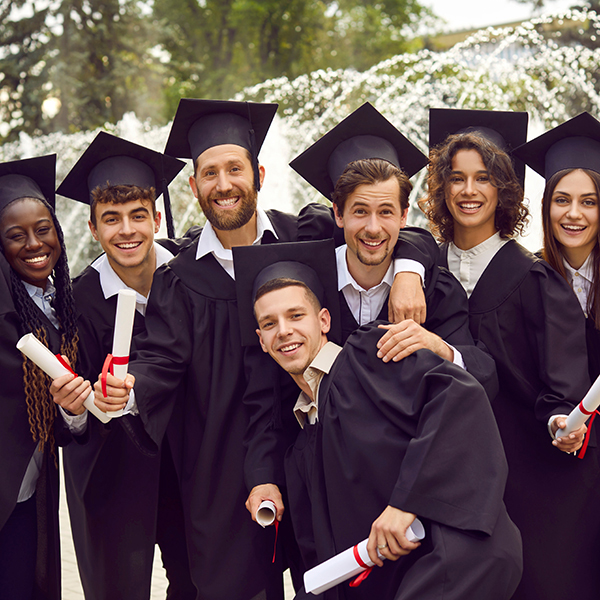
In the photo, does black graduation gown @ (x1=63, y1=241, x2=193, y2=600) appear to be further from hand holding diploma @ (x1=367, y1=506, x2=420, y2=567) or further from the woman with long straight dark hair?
the woman with long straight dark hair

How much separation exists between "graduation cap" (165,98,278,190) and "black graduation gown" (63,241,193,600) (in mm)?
858

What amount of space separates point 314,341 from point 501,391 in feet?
2.91

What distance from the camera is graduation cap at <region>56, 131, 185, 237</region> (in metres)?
3.34

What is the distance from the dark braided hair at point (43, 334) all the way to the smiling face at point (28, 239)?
5 centimetres

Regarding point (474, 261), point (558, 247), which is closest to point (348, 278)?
point (474, 261)

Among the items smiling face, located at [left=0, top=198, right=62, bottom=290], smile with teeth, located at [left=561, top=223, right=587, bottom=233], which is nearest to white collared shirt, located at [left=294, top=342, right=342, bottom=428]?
smile with teeth, located at [left=561, top=223, right=587, bottom=233]

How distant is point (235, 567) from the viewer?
2998 millimetres

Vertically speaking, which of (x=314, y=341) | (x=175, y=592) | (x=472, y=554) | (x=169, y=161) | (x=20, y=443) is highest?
(x=169, y=161)

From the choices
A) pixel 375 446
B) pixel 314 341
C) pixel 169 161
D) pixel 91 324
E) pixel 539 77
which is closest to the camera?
pixel 375 446

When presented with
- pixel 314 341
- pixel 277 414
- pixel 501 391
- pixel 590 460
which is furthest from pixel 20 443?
pixel 590 460

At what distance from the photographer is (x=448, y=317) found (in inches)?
114

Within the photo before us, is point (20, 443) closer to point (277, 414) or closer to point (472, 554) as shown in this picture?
point (277, 414)

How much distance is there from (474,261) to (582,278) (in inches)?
18.6

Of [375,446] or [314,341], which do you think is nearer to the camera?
[375,446]
